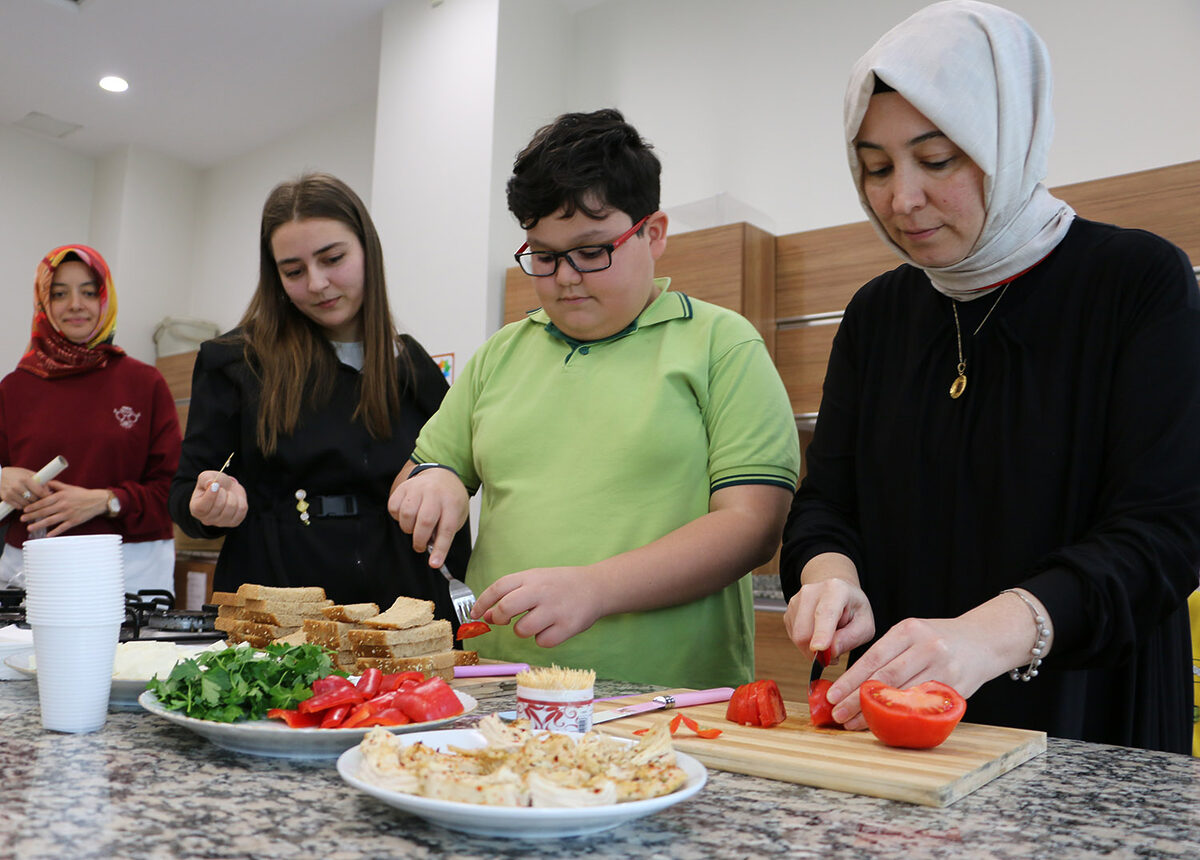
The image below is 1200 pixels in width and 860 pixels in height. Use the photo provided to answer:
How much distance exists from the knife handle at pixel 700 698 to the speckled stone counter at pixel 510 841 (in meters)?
0.23

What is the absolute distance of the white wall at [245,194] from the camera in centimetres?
533

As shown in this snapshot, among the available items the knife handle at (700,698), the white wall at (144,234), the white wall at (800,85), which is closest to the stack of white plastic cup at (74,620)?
the knife handle at (700,698)

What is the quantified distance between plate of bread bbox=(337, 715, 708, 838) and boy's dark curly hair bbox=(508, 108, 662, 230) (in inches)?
32.5

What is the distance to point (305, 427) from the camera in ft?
6.20

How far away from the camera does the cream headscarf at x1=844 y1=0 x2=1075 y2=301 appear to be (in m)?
1.08

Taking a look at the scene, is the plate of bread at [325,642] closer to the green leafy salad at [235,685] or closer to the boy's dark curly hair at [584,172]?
the green leafy salad at [235,685]

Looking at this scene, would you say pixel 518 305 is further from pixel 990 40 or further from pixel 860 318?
pixel 990 40

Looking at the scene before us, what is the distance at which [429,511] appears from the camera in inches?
53.9

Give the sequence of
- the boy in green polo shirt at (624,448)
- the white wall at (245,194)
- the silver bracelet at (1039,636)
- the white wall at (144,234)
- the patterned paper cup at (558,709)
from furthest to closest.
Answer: the white wall at (144,234)
the white wall at (245,194)
the boy in green polo shirt at (624,448)
the silver bracelet at (1039,636)
the patterned paper cup at (558,709)

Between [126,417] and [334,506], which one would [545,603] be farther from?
[126,417]

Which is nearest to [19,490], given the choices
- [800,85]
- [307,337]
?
[307,337]

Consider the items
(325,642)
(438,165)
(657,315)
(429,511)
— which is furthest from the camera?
(438,165)

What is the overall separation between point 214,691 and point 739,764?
0.45m

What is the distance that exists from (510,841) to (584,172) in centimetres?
95
